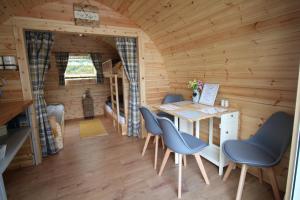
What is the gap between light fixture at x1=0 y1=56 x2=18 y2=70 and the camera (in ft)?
7.02

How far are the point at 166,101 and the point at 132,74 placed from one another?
2.73 ft

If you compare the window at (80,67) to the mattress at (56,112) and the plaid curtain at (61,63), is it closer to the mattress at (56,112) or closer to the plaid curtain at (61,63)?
the plaid curtain at (61,63)

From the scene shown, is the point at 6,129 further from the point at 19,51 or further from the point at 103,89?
the point at 103,89

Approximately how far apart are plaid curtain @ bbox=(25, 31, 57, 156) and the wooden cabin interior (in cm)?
1

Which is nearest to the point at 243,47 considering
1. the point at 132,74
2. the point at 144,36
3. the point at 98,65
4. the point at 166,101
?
the point at 166,101

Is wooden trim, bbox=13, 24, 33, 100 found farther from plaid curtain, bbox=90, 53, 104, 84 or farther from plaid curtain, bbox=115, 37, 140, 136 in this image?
plaid curtain, bbox=90, 53, 104, 84

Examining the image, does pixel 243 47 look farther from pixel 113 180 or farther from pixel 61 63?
pixel 61 63

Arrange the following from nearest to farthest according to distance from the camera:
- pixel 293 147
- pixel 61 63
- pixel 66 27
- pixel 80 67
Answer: pixel 293 147
pixel 66 27
pixel 61 63
pixel 80 67

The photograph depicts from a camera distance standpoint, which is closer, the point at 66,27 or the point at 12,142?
the point at 12,142

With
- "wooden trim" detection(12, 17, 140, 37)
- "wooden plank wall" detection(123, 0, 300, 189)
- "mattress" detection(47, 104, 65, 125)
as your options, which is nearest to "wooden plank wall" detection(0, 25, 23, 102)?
"wooden trim" detection(12, 17, 140, 37)

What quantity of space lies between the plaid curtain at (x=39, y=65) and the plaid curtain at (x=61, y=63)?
2257 millimetres

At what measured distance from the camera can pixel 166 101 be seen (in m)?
3.13

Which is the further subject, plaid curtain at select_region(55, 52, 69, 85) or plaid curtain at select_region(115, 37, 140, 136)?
plaid curtain at select_region(55, 52, 69, 85)

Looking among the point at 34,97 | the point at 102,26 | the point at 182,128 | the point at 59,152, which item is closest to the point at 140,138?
the point at 182,128
